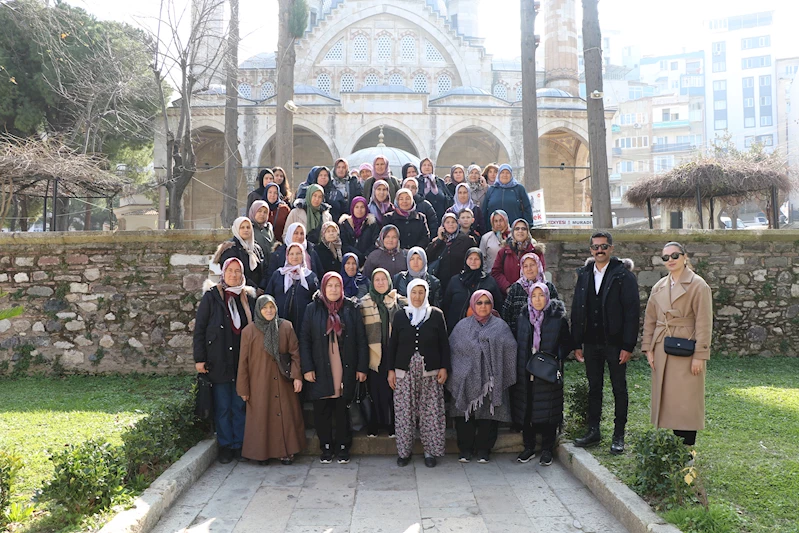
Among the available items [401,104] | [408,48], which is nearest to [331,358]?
[401,104]

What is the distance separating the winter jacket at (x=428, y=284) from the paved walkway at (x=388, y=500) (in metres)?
1.51

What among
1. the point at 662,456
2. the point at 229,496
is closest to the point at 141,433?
the point at 229,496

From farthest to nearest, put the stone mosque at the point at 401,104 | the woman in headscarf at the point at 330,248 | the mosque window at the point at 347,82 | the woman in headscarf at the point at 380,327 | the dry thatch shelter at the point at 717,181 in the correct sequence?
the mosque window at the point at 347,82 < the stone mosque at the point at 401,104 < the dry thatch shelter at the point at 717,181 < the woman in headscarf at the point at 330,248 < the woman in headscarf at the point at 380,327

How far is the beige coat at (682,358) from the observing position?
4.64 metres

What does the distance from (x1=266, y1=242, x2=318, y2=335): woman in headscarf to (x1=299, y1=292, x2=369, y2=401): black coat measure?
0.35 m

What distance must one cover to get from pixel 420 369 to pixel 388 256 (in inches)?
60.0

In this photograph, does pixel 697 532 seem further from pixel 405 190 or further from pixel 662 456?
pixel 405 190

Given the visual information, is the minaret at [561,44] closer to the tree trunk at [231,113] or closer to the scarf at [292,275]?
the tree trunk at [231,113]

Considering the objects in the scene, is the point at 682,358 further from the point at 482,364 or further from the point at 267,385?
the point at 267,385

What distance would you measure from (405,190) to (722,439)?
389 cm

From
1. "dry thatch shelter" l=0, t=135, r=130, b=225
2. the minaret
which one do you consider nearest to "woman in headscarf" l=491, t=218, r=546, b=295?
"dry thatch shelter" l=0, t=135, r=130, b=225

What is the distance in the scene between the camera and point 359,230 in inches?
297

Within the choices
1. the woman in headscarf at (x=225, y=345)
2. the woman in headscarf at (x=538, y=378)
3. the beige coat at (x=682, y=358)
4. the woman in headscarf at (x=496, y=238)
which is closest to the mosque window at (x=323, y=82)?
the woman in headscarf at (x=496, y=238)

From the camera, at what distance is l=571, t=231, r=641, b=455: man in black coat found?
529 cm
